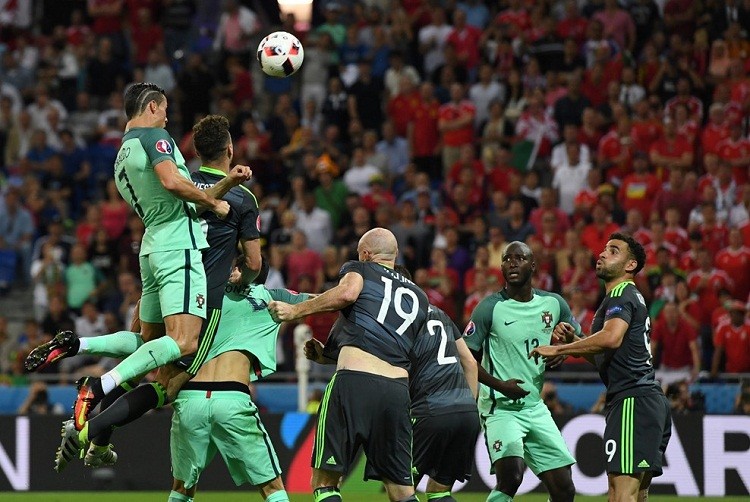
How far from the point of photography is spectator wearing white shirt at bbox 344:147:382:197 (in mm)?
19719

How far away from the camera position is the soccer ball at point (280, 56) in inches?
441

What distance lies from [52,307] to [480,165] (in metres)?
6.34

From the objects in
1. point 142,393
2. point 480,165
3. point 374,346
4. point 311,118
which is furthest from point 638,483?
point 311,118

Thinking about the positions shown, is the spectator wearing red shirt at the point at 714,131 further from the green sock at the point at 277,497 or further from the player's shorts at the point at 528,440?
the green sock at the point at 277,497

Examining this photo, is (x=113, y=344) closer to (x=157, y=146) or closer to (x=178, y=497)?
(x=178, y=497)

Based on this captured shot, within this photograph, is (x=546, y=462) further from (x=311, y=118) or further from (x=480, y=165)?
(x=311, y=118)

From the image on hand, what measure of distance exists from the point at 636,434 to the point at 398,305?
2049 millimetres

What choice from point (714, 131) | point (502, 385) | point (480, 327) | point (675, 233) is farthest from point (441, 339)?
point (714, 131)

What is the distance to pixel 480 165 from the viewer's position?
63.8ft

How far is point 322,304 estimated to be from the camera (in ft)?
29.4

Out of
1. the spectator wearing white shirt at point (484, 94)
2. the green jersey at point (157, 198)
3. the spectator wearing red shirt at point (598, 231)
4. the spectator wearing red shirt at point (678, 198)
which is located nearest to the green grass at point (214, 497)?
the spectator wearing red shirt at point (598, 231)

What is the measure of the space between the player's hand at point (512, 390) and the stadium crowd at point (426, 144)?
5185 millimetres

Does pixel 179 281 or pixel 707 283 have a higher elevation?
pixel 179 281

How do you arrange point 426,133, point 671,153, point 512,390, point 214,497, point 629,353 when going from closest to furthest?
point 629,353
point 512,390
point 214,497
point 671,153
point 426,133
